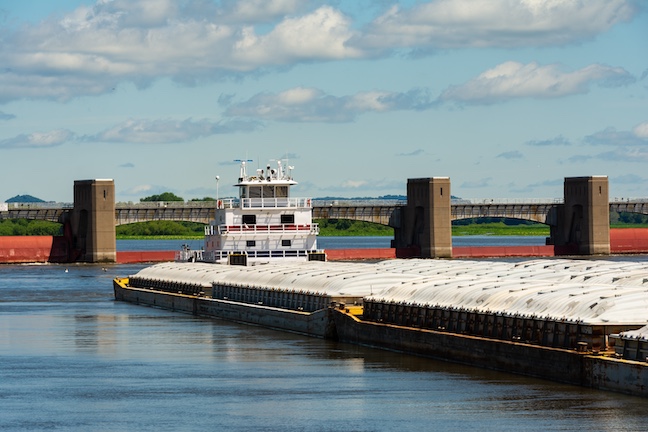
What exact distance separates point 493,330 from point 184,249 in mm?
53547

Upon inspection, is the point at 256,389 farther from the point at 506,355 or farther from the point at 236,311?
the point at 236,311

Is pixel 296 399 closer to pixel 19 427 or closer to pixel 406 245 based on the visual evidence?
pixel 19 427

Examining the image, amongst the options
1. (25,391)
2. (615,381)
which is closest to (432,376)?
(615,381)

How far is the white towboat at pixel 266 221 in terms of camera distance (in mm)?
88125

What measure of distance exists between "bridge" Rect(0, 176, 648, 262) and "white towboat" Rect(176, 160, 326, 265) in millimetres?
58296

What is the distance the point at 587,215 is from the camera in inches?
6275

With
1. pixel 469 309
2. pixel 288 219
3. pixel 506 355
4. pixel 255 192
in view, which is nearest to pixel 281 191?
pixel 255 192

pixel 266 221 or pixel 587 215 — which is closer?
pixel 266 221

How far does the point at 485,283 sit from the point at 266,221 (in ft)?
114

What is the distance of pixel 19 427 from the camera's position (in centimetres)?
3778

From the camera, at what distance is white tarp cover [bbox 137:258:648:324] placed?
4441 centimetres

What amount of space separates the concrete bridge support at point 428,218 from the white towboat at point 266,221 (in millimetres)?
64250

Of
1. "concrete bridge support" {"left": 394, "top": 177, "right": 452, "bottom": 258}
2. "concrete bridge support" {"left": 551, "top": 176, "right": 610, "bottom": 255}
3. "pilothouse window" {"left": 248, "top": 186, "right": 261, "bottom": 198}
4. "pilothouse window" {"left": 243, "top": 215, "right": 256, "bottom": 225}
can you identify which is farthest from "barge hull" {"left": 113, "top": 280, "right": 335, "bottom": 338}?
"concrete bridge support" {"left": 551, "top": 176, "right": 610, "bottom": 255}

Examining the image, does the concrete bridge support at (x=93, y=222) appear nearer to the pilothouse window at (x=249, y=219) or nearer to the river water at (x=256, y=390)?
the pilothouse window at (x=249, y=219)
